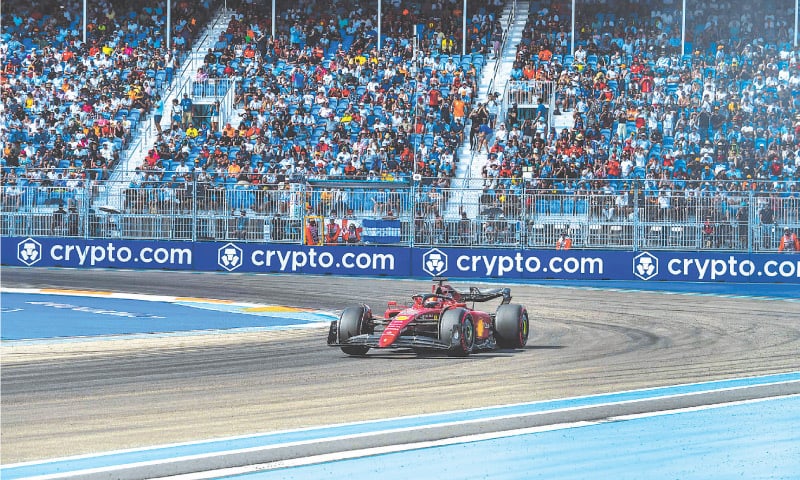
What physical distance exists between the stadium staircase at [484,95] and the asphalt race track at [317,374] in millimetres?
6846

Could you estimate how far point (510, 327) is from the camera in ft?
47.0

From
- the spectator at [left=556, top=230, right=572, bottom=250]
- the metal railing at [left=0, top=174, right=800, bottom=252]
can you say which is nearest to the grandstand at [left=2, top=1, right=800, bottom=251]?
the metal railing at [left=0, top=174, right=800, bottom=252]

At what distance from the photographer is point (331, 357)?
44.8ft

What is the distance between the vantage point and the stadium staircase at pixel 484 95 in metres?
26.9

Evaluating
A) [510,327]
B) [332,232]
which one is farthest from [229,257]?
[510,327]

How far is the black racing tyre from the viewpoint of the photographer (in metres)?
13.4

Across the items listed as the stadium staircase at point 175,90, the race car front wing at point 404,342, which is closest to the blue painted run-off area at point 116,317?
the race car front wing at point 404,342

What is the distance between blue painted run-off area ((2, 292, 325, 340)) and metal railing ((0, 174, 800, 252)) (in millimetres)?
5919

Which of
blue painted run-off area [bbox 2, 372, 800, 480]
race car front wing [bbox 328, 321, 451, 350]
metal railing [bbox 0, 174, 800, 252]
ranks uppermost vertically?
metal railing [bbox 0, 174, 800, 252]

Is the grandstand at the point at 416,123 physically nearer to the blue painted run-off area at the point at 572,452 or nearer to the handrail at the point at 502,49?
the handrail at the point at 502,49

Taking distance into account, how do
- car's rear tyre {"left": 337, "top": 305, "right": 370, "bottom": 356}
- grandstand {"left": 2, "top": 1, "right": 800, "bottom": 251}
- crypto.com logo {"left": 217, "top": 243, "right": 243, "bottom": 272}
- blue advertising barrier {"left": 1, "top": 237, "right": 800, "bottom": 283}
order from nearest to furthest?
car's rear tyre {"left": 337, "top": 305, "right": 370, "bottom": 356}
grandstand {"left": 2, "top": 1, "right": 800, "bottom": 251}
blue advertising barrier {"left": 1, "top": 237, "right": 800, "bottom": 283}
crypto.com logo {"left": 217, "top": 243, "right": 243, "bottom": 272}

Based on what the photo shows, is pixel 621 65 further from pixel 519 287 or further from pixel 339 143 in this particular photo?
pixel 519 287

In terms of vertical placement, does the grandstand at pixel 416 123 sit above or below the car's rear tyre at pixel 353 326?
above

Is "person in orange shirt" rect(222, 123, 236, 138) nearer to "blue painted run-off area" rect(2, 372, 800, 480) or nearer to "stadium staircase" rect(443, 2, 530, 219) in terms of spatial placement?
"stadium staircase" rect(443, 2, 530, 219)
